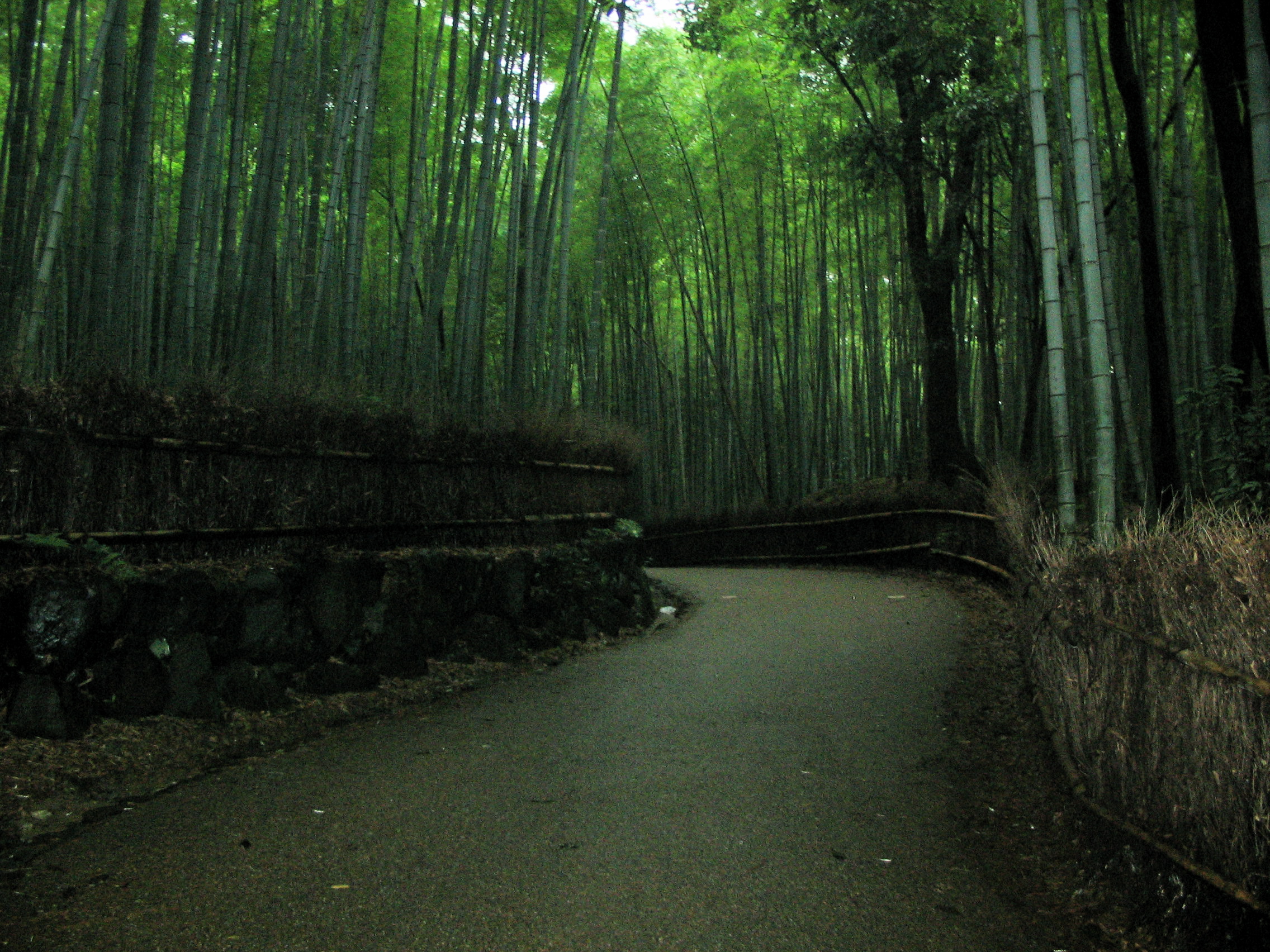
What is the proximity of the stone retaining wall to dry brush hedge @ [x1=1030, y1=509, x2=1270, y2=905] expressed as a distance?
2.72 metres

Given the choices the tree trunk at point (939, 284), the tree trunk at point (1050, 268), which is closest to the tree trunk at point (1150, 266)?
the tree trunk at point (1050, 268)

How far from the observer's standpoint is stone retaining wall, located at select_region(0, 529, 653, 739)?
310cm

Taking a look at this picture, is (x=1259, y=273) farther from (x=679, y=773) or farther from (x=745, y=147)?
(x=745, y=147)

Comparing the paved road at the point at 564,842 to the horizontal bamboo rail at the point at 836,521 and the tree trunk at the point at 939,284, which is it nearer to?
the horizontal bamboo rail at the point at 836,521

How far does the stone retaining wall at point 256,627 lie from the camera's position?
10.2 ft

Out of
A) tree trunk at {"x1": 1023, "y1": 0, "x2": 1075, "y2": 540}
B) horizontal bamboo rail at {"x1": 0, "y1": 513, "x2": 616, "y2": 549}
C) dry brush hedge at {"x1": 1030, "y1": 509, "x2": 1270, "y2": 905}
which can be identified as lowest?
dry brush hedge at {"x1": 1030, "y1": 509, "x2": 1270, "y2": 905}

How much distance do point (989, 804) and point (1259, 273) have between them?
105 inches

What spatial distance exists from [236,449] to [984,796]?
297cm

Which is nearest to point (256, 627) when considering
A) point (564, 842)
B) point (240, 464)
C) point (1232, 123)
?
point (240, 464)

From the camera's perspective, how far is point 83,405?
349cm

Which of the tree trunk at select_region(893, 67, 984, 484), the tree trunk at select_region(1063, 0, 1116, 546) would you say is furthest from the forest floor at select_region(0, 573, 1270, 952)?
the tree trunk at select_region(893, 67, 984, 484)

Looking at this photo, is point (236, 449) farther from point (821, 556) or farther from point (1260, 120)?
point (821, 556)

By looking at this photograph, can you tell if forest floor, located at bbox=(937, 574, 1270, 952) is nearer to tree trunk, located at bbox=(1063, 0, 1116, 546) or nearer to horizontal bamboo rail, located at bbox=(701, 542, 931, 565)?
tree trunk, located at bbox=(1063, 0, 1116, 546)

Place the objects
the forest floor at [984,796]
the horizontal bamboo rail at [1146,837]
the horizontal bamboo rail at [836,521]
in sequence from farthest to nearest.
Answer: the horizontal bamboo rail at [836,521]
the forest floor at [984,796]
the horizontal bamboo rail at [1146,837]
